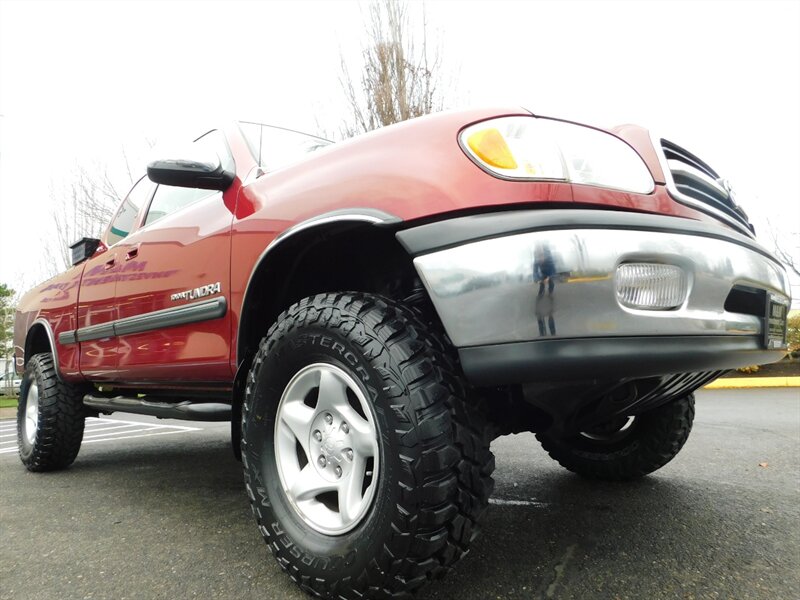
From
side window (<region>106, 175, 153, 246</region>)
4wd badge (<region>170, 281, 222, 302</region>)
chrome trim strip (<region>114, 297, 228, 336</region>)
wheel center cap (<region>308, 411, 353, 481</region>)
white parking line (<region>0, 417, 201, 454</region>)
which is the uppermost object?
side window (<region>106, 175, 153, 246</region>)

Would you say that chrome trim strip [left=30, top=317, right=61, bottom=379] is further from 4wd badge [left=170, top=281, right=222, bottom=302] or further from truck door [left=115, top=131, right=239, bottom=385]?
4wd badge [left=170, top=281, right=222, bottom=302]

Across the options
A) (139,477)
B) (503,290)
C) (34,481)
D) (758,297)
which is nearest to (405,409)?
(503,290)

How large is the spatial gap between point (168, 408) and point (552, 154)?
1.92 metres

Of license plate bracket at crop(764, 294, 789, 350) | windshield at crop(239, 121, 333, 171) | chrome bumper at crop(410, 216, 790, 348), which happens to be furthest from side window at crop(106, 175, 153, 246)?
license plate bracket at crop(764, 294, 789, 350)

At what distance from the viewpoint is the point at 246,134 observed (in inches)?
97.8

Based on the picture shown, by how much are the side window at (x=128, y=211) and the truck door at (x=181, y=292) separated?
1.37 ft

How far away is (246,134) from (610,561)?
2.13 metres

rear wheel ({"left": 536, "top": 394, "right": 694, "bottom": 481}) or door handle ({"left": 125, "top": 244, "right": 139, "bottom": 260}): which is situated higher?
door handle ({"left": 125, "top": 244, "right": 139, "bottom": 260})

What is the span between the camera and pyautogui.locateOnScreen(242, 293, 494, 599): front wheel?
1.32m

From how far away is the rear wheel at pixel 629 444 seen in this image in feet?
8.08

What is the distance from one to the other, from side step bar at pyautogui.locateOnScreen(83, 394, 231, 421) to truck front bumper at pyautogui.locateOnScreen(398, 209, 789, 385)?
1149 millimetres

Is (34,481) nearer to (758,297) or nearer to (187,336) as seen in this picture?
(187,336)

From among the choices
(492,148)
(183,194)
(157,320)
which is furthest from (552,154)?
(183,194)

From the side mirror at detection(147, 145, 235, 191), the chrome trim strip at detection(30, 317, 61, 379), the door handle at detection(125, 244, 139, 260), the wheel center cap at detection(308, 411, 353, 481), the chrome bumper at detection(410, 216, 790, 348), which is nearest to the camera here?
the chrome bumper at detection(410, 216, 790, 348)
